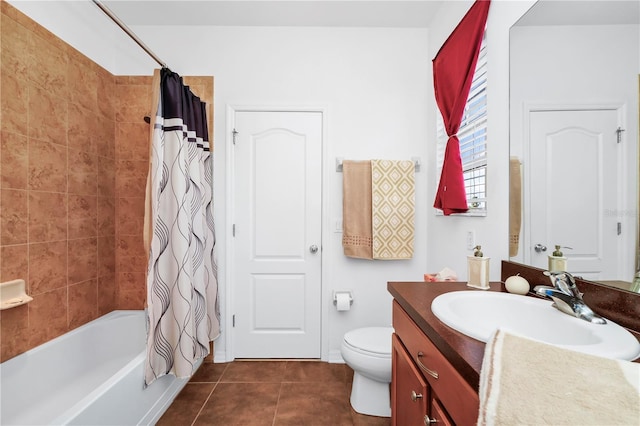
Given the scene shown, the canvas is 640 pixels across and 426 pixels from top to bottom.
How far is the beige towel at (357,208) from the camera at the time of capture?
2.05m

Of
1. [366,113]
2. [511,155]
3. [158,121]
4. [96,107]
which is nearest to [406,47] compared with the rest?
[366,113]

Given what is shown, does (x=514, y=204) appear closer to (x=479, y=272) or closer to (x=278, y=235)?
(x=479, y=272)

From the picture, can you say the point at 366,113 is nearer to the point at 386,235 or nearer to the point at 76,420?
the point at 386,235

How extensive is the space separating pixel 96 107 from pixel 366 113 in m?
2.04

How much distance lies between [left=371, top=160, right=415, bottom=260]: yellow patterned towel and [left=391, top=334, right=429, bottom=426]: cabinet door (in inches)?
36.9

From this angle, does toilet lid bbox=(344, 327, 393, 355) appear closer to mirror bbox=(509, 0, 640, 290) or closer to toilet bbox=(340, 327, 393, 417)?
toilet bbox=(340, 327, 393, 417)

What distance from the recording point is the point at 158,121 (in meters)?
1.46

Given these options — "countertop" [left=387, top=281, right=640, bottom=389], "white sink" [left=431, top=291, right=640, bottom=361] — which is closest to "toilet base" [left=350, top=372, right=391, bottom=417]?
"countertop" [left=387, top=281, right=640, bottom=389]

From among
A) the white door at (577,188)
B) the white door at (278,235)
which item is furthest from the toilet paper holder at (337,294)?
the white door at (577,188)

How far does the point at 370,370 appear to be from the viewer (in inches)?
57.8

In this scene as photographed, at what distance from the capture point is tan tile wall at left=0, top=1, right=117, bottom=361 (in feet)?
4.54

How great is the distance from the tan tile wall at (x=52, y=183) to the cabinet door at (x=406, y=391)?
1.98m

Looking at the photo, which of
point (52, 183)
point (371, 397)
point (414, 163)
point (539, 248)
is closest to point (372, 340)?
point (371, 397)

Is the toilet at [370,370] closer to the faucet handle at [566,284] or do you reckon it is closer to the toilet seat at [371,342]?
the toilet seat at [371,342]
